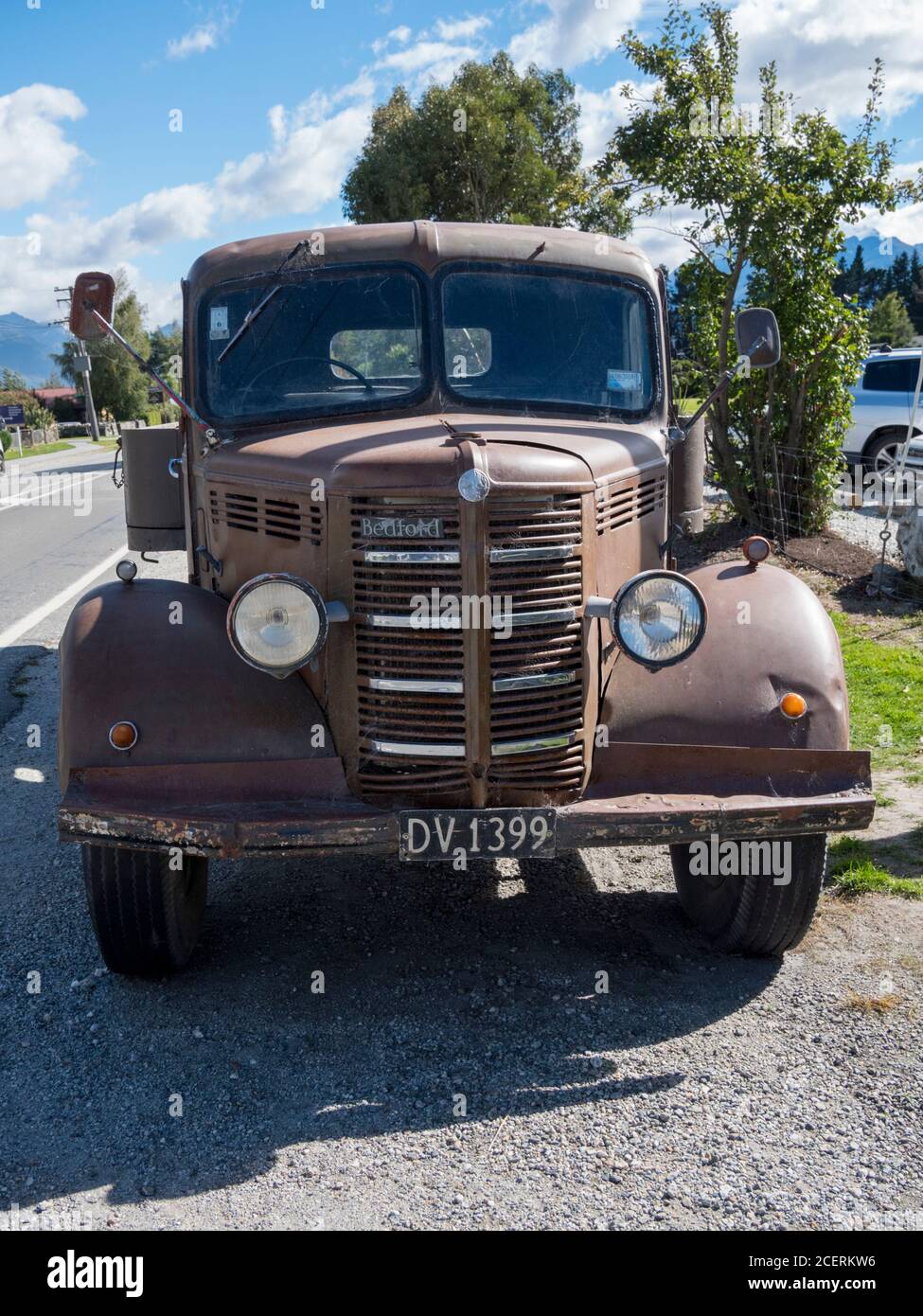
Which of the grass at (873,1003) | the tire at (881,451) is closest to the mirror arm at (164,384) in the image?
the grass at (873,1003)

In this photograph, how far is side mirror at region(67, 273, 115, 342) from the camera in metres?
4.70

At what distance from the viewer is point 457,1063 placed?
3652 mm

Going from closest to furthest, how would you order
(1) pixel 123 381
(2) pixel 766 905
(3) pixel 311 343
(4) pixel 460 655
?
(4) pixel 460 655
(2) pixel 766 905
(3) pixel 311 343
(1) pixel 123 381

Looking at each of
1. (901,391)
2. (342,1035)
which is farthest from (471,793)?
(901,391)

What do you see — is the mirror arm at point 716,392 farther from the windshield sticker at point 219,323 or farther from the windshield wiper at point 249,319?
the windshield sticker at point 219,323

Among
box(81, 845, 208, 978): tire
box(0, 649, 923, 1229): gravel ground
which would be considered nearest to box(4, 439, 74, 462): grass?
box(0, 649, 923, 1229): gravel ground

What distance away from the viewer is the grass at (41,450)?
47.0 metres

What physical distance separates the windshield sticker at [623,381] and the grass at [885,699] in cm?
254

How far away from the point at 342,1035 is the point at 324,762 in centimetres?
86

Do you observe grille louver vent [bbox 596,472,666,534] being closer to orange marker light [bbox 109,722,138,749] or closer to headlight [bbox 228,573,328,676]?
headlight [bbox 228,573,328,676]

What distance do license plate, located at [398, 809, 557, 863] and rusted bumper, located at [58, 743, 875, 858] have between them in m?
0.06

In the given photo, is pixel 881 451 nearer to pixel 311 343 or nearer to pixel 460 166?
pixel 460 166

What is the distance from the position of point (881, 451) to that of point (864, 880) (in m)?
13.3

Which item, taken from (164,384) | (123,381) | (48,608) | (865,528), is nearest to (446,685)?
(164,384)
